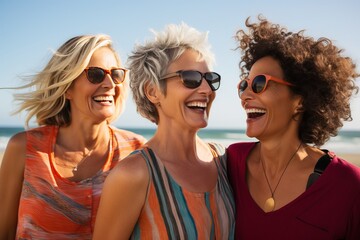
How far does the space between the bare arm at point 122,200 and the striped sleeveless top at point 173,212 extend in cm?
8

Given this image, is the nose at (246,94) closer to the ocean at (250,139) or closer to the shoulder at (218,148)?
the shoulder at (218,148)

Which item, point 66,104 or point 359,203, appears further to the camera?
point 66,104

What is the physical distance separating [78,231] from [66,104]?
1.41m

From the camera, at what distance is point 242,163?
146 inches

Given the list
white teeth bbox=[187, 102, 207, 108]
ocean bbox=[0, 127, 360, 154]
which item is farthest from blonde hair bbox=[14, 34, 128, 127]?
ocean bbox=[0, 127, 360, 154]

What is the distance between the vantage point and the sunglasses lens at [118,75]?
179 inches

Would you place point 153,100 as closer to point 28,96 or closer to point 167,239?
point 167,239

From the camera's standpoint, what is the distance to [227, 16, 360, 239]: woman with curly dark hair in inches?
124

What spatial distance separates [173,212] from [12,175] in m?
1.83

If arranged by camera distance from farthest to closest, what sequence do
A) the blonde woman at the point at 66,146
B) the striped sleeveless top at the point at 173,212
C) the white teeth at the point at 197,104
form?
the blonde woman at the point at 66,146 → the white teeth at the point at 197,104 → the striped sleeveless top at the point at 173,212

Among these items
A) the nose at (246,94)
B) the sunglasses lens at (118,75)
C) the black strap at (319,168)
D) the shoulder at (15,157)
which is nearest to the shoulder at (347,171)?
the black strap at (319,168)

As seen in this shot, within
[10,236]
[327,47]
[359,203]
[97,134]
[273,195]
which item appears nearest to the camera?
[359,203]

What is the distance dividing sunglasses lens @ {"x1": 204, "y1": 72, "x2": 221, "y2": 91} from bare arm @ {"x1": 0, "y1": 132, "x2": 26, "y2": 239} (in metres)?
1.93

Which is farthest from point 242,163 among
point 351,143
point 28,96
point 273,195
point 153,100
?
point 351,143
